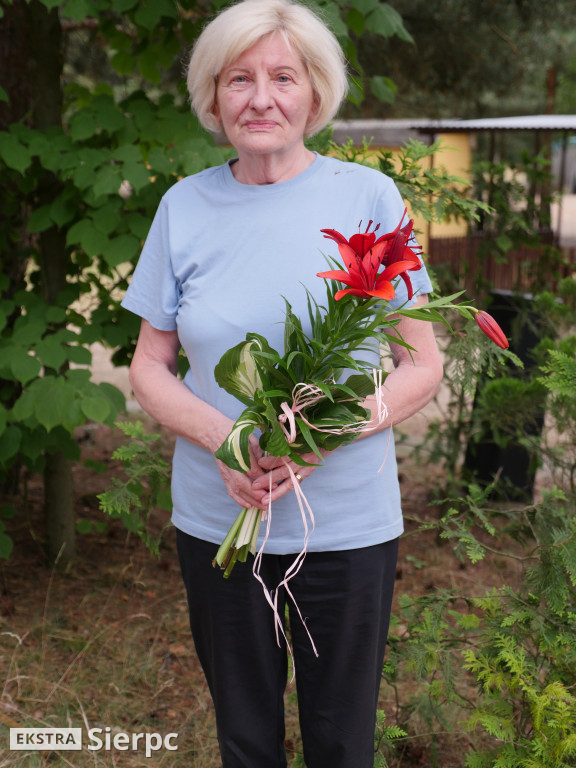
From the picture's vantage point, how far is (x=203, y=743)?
10.1 ft

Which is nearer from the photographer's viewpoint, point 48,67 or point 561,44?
point 48,67

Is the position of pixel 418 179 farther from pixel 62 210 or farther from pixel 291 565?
pixel 291 565

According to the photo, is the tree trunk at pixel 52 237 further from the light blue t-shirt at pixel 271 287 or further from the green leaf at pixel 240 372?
the green leaf at pixel 240 372

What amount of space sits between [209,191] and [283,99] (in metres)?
0.29

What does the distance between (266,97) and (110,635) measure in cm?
280

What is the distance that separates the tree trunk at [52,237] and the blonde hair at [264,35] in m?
2.04

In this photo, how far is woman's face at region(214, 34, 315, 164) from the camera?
1.92 metres

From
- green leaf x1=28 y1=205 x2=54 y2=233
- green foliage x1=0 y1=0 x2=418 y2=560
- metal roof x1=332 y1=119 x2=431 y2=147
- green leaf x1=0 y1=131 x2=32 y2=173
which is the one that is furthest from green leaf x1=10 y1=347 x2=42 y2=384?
metal roof x1=332 y1=119 x2=431 y2=147

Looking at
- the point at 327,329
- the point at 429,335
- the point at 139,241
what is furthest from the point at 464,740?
the point at 139,241

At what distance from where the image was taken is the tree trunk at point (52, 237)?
396 cm

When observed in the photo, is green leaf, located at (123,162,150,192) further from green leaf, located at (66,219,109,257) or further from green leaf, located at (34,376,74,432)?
green leaf, located at (34,376,74,432)

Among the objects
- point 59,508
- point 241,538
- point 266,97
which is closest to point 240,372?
point 241,538

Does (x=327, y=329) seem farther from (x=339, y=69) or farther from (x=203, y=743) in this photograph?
(x=203, y=743)

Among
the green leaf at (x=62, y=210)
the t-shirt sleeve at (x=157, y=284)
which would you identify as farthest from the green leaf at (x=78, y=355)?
the t-shirt sleeve at (x=157, y=284)
